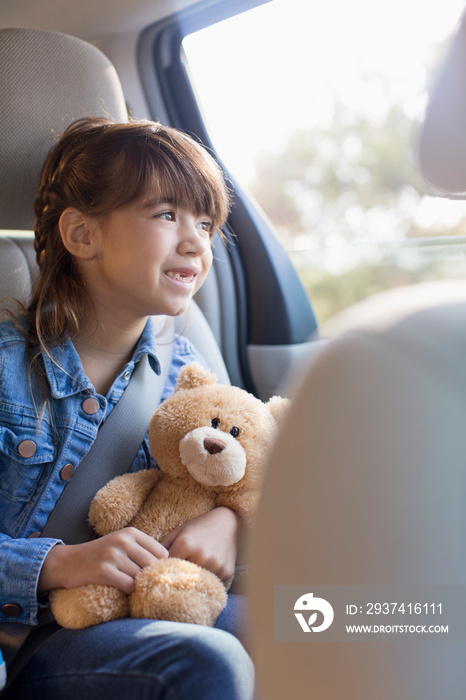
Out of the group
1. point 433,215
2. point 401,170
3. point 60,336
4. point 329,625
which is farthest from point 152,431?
point 401,170

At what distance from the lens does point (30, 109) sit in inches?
52.2

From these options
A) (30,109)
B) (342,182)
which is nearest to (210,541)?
(30,109)

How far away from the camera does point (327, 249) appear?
2.19 metres

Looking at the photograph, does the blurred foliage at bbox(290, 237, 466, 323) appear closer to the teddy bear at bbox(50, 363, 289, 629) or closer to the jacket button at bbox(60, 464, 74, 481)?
the teddy bear at bbox(50, 363, 289, 629)

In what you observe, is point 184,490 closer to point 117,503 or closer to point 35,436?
point 117,503

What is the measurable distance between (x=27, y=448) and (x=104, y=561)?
0.81 ft

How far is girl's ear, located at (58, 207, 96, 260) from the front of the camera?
1177 mm

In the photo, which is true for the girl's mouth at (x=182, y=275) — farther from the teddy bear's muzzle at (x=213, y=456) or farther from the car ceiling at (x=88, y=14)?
the car ceiling at (x=88, y=14)

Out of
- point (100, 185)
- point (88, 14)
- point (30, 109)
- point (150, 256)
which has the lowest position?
point (150, 256)

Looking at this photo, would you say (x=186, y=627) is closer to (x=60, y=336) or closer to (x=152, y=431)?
(x=152, y=431)

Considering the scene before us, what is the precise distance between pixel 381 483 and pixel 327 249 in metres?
1.80

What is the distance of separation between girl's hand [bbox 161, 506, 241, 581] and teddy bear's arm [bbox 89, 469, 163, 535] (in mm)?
73

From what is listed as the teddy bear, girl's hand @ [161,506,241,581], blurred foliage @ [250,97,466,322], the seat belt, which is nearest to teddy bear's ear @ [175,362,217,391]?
the teddy bear

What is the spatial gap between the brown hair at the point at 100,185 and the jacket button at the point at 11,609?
423 millimetres
